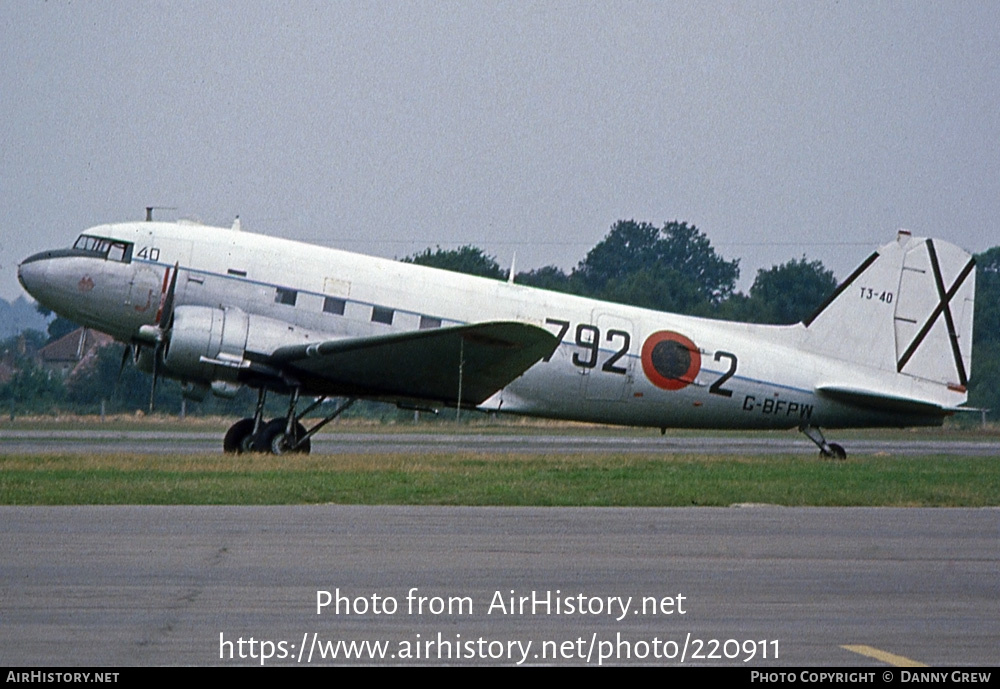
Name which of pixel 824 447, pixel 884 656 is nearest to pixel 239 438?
pixel 824 447

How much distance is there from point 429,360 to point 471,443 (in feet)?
30.8

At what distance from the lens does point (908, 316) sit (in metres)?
26.5

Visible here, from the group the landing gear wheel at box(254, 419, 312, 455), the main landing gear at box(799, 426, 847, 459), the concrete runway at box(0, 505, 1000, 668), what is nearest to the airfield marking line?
the concrete runway at box(0, 505, 1000, 668)

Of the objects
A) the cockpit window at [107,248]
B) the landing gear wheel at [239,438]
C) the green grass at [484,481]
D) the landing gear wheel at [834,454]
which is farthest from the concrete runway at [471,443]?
the cockpit window at [107,248]

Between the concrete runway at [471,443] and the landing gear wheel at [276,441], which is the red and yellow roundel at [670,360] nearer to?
the concrete runway at [471,443]

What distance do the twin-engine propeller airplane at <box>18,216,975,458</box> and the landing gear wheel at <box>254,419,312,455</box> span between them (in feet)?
0.11

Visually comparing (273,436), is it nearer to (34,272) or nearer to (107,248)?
(107,248)

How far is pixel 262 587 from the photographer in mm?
9531

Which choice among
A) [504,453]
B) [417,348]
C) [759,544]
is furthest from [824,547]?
[504,453]

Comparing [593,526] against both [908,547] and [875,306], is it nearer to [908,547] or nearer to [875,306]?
[908,547]

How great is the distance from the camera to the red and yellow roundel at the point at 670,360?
83.0 ft

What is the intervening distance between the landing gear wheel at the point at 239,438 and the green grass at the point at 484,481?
1.09 meters

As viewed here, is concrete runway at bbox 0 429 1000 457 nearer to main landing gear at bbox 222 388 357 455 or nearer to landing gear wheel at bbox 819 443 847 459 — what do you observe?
main landing gear at bbox 222 388 357 455
